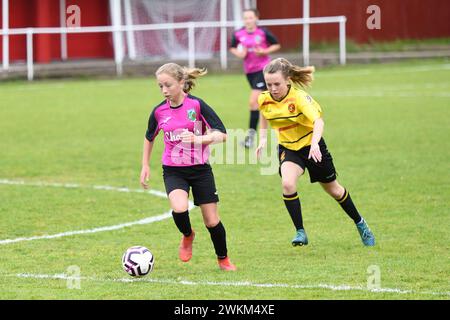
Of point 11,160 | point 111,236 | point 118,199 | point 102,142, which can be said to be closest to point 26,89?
point 102,142

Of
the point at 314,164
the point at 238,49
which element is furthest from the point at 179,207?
the point at 238,49

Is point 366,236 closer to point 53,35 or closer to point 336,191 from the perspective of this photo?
point 336,191

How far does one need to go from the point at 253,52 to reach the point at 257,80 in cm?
70

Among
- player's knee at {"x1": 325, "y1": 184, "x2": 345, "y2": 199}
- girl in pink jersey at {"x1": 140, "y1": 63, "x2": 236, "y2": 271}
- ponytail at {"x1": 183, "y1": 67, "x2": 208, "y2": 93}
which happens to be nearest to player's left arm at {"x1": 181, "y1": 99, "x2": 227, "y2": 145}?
girl in pink jersey at {"x1": 140, "y1": 63, "x2": 236, "y2": 271}

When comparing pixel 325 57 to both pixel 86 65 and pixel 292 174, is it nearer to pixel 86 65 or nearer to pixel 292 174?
pixel 86 65

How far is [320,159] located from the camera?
27.4ft

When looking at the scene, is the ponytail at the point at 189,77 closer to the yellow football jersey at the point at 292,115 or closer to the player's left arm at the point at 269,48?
the yellow football jersey at the point at 292,115

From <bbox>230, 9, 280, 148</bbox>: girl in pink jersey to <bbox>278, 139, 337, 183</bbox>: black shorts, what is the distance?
24.3 ft

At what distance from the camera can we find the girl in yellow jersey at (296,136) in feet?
28.8

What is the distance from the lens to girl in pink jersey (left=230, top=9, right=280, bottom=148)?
17016 millimetres

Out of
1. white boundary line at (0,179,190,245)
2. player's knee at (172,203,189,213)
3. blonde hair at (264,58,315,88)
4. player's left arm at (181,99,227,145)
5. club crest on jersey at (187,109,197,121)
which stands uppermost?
blonde hair at (264,58,315,88)

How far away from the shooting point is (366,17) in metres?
34.9

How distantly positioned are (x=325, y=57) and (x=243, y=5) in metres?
4.25

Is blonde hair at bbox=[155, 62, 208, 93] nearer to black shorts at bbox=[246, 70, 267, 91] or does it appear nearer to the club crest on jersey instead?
the club crest on jersey
